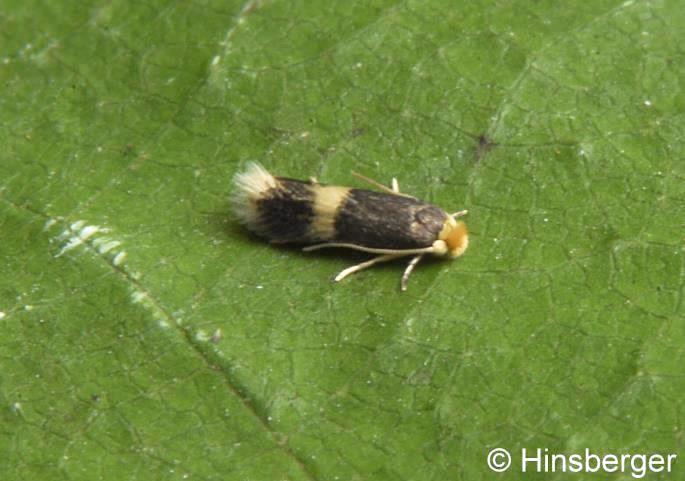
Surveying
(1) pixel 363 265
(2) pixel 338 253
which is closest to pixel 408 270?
(1) pixel 363 265

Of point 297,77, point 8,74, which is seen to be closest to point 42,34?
point 8,74

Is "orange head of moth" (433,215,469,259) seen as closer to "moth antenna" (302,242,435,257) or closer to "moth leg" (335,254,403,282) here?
"moth antenna" (302,242,435,257)

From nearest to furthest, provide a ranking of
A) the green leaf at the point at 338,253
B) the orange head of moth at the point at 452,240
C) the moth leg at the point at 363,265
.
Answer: the green leaf at the point at 338,253 → the orange head of moth at the point at 452,240 → the moth leg at the point at 363,265

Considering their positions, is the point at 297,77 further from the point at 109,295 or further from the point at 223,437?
the point at 223,437

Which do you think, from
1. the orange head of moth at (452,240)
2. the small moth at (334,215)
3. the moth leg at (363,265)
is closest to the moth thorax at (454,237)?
the orange head of moth at (452,240)

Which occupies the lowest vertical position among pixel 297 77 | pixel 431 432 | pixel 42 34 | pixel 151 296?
pixel 431 432

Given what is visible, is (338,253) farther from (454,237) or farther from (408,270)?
(454,237)

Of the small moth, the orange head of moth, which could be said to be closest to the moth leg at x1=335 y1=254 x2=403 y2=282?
the small moth

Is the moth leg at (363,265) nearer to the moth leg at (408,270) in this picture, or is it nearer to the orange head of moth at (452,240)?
the moth leg at (408,270)
